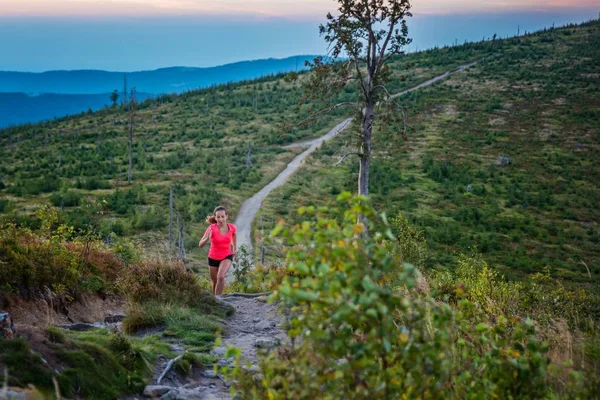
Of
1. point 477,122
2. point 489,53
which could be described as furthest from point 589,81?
point 489,53

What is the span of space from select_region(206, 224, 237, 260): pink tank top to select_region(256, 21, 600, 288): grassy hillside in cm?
579

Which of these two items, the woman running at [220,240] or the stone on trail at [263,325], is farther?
the woman running at [220,240]

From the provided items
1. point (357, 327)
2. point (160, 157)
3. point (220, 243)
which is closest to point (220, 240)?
point (220, 243)

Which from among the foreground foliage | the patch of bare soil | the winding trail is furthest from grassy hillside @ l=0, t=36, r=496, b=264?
the patch of bare soil

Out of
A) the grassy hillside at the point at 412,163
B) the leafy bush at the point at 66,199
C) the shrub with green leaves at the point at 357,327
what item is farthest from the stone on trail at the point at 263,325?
the leafy bush at the point at 66,199

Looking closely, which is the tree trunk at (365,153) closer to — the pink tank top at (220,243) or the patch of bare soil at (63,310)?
the pink tank top at (220,243)

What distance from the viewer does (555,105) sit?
61.9 metres

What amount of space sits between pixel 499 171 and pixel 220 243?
132ft

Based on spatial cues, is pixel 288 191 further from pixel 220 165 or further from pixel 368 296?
pixel 368 296

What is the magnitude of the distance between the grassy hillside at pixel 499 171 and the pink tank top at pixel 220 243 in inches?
228

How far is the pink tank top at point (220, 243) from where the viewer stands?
9039 millimetres

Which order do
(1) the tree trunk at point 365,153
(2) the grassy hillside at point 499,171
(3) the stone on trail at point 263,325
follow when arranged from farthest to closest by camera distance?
(2) the grassy hillside at point 499,171 < (1) the tree trunk at point 365,153 < (3) the stone on trail at point 263,325

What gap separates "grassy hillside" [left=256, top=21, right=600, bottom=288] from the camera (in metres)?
28.9

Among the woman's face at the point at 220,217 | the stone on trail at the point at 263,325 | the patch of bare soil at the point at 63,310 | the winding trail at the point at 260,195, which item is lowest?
the winding trail at the point at 260,195
